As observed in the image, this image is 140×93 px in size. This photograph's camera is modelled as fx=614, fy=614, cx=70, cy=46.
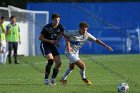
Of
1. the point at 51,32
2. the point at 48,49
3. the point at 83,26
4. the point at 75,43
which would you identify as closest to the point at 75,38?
the point at 75,43

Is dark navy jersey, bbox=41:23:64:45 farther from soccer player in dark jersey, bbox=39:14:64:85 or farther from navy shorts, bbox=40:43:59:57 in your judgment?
navy shorts, bbox=40:43:59:57

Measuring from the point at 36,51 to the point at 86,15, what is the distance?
557 cm

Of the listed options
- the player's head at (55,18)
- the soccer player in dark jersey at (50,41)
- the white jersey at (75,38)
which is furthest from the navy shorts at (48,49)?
the player's head at (55,18)

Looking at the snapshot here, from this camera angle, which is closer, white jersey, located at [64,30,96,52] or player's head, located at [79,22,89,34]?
player's head, located at [79,22,89,34]

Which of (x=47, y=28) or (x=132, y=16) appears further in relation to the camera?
(x=132, y=16)

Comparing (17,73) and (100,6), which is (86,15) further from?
(17,73)

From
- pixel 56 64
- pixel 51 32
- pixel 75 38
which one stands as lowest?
pixel 56 64

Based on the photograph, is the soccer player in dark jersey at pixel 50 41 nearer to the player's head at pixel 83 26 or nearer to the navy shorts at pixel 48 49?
the navy shorts at pixel 48 49

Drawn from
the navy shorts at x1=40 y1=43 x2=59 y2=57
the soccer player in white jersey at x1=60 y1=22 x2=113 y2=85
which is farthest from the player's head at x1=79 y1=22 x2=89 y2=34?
the navy shorts at x1=40 y1=43 x2=59 y2=57

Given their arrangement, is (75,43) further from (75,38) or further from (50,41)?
(50,41)

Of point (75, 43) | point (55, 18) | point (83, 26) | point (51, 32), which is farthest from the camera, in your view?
point (75, 43)

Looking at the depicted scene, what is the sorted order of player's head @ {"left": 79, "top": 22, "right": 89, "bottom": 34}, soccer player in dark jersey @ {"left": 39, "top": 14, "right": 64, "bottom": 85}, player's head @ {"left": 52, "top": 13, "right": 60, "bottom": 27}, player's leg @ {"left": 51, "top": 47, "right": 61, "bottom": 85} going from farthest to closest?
player's leg @ {"left": 51, "top": 47, "right": 61, "bottom": 85} < soccer player in dark jersey @ {"left": 39, "top": 14, "right": 64, "bottom": 85} < player's head @ {"left": 79, "top": 22, "right": 89, "bottom": 34} < player's head @ {"left": 52, "top": 13, "right": 60, "bottom": 27}

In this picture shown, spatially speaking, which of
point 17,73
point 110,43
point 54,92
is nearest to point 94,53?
point 110,43

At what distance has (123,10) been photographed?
44.2m
